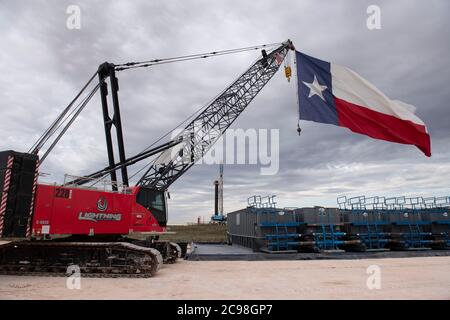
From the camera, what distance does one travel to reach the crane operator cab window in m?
15.7

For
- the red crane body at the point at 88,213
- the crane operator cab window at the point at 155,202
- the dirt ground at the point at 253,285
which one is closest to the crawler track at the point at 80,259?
the dirt ground at the point at 253,285

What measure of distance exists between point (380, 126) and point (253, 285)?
871cm

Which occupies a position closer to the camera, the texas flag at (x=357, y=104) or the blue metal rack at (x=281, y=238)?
the texas flag at (x=357, y=104)

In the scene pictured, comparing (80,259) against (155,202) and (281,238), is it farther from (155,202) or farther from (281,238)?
(281,238)

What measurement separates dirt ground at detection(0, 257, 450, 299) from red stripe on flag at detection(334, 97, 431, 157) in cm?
546

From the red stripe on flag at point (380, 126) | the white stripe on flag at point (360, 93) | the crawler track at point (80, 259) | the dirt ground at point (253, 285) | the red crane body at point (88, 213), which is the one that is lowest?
the dirt ground at point (253, 285)

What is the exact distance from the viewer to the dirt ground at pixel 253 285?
373 inches

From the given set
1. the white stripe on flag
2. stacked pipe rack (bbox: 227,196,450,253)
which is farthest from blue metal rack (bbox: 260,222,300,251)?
the white stripe on flag

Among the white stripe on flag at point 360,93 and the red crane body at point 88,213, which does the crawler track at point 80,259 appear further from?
the white stripe on flag at point 360,93

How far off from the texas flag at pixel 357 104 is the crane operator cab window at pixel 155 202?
8.18m

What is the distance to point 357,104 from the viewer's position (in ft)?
48.1

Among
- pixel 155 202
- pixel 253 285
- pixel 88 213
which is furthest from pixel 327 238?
pixel 88 213

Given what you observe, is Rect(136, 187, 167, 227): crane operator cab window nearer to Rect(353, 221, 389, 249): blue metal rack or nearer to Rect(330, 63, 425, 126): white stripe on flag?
Rect(330, 63, 425, 126): white stripe on flag
